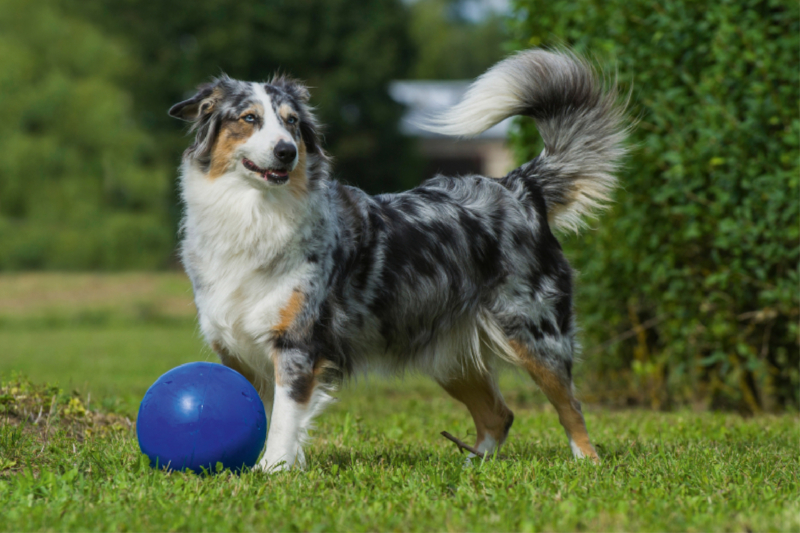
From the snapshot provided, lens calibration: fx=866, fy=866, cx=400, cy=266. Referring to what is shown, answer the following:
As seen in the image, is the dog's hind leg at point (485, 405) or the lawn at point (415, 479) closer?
the lawn at point (415, 479)

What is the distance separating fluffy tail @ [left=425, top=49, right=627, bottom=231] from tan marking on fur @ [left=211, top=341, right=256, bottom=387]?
176 centimetres

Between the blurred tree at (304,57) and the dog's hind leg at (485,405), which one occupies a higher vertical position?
the dog's hind leg at (485,405)

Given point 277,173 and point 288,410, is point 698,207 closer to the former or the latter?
point 277,173

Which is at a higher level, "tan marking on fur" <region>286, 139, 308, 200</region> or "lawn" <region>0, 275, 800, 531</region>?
"tan marking on fur" <region>286, 139, 308, 200</region>

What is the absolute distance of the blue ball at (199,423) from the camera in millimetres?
3891

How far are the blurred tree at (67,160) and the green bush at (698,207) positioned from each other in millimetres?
18535

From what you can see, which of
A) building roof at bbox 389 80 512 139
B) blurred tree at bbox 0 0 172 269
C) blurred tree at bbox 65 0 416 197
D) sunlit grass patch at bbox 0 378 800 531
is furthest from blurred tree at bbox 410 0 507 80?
sunlit grass patch at bbox 0 378 800 531

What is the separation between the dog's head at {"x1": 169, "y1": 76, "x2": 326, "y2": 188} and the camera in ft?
13.6

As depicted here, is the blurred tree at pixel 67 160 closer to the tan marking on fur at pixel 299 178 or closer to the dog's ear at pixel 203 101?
the dog's ear at pixel 203 101

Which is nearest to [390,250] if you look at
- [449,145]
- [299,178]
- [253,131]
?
[299,178]

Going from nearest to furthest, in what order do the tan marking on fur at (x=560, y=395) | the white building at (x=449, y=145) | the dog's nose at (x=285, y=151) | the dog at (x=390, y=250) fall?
the dog's nose at (x=285, y=151), the dog at (x=390, y=250), the tan marking on fur at (x=560, y=395), the white building at (x=449, y=145)

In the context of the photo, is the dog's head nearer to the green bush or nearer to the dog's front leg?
the dog's front leg

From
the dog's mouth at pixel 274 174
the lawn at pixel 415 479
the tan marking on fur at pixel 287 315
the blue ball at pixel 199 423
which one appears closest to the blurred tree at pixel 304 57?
the lawn at pixel 415 479

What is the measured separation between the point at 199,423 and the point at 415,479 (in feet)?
3.28
